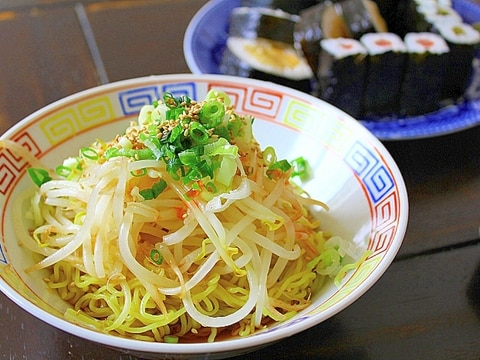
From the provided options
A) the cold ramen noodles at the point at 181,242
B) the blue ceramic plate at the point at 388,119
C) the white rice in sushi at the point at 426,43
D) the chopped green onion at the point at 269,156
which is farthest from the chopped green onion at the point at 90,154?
the white rice in sushi at the point at 426,43

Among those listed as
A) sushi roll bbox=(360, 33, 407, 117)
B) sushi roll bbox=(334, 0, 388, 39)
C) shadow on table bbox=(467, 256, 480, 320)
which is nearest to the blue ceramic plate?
sushi roll bbox=(360, 33, 407, 117)

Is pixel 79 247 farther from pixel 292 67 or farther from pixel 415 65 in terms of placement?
pixel 415 65

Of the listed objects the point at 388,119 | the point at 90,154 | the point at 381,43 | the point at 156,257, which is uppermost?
the point at 90,154

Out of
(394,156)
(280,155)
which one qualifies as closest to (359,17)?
(394,156)

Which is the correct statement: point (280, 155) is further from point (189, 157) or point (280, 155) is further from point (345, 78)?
point (345, 78)

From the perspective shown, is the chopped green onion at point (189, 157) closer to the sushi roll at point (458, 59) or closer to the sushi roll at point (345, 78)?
the sushi roll at point (345, 78)
